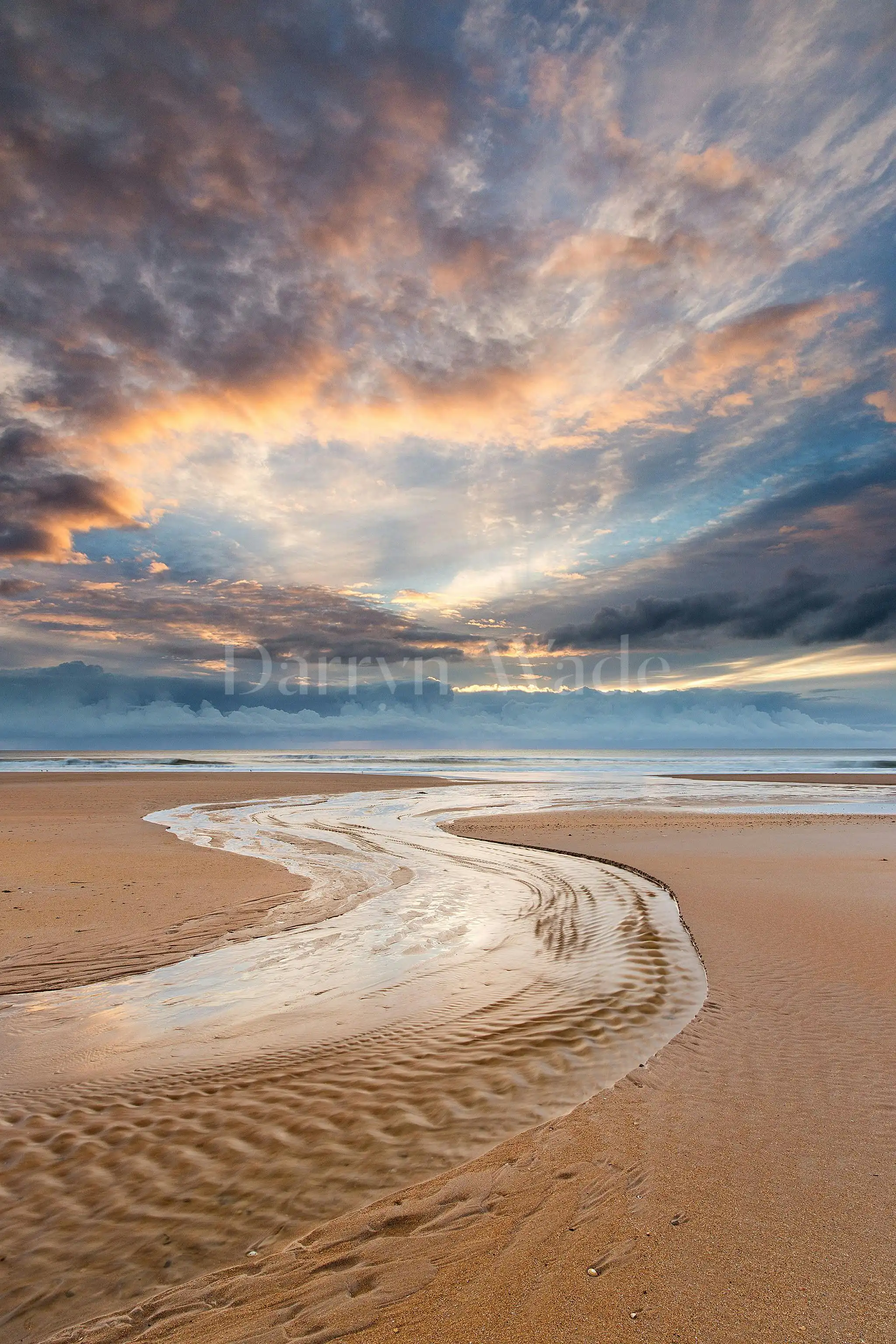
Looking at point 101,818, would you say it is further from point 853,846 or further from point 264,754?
point 264,754

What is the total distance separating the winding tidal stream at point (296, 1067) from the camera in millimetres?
4277

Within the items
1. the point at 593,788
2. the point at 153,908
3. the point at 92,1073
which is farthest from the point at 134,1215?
the point at 593,788

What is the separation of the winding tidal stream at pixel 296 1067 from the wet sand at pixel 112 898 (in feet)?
2.57

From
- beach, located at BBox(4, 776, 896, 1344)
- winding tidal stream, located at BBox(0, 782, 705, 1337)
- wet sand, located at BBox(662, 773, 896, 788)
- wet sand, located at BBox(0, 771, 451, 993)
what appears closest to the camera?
beach, located at BBox(4, 776, 896, 1344)

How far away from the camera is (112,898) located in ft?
43.6

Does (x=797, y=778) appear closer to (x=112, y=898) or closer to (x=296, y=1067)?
(x=112, y=898)

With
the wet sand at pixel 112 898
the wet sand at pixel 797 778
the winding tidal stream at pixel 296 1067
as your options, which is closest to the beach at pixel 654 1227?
the winding tidal stream at pixel 296 1067

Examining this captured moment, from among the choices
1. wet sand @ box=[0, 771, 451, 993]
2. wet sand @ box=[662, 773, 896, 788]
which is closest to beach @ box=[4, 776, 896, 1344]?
wet sand @ box=[0, 771, 451, 993]

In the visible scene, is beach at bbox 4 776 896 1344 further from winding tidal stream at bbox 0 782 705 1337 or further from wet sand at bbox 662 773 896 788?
wet sand at bbox 662 773 896 788

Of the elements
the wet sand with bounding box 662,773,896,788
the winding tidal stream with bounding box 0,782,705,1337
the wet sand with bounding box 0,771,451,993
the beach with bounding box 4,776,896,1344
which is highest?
the beach with bounding box 4,776,896,1344

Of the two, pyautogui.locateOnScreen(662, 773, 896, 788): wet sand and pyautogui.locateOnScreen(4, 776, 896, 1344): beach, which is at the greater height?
pyautogui.locateOnScreen(4, 776, 896, 1344): beach

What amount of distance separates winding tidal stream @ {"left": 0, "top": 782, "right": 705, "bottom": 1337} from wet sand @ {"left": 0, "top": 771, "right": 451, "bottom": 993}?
783mm

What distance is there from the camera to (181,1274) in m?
3.82

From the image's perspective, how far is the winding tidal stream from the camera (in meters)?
4.28
